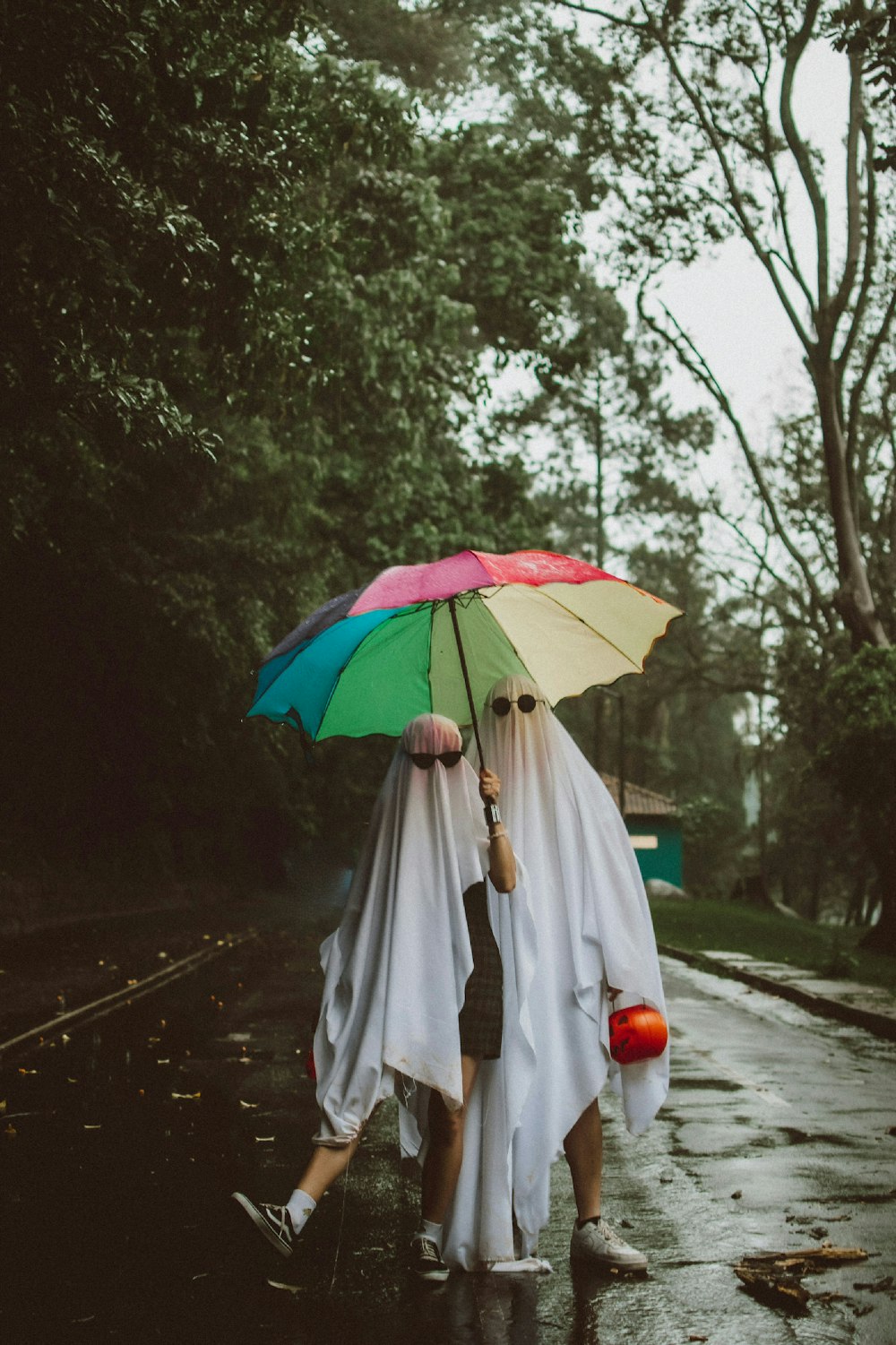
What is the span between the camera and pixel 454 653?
20.1ft

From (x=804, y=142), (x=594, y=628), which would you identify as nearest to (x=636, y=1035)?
(x=594, y=628)

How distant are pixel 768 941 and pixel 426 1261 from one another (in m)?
23.2

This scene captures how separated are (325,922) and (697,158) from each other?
578 inches

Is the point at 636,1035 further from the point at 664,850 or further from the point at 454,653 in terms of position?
the point at 664,850

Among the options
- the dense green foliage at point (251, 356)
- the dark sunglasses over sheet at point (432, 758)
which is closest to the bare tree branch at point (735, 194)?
the dense green foliage at point (251, 356)

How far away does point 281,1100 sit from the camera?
860 centimetres

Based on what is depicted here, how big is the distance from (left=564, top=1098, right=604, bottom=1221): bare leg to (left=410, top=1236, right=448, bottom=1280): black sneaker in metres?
0.55

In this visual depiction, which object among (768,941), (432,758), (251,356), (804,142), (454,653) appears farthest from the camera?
(768,941)

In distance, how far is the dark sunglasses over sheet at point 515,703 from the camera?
539cm

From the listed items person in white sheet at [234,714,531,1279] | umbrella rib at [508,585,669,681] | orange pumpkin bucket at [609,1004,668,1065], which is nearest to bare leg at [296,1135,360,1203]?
person in white sheet at [234,714,531,1279]

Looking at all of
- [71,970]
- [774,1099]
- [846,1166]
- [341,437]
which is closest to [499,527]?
[341,437]

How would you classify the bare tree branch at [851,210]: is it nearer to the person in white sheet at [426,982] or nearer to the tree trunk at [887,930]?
the tree trunk at [887,930]

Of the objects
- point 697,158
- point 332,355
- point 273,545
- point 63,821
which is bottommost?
point 63,821

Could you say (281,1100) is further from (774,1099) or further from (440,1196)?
(440,1196)
